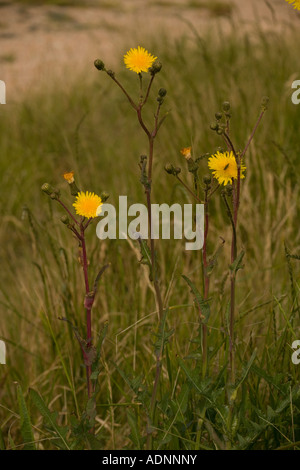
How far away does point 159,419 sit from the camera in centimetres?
131

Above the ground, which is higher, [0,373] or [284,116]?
[284,116]

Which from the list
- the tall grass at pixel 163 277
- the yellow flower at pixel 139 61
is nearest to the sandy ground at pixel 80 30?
the tall grass at pixel 163 277

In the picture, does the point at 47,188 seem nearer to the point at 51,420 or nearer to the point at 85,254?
the point at 85,254

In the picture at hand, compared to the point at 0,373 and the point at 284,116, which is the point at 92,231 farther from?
the point at 284,116

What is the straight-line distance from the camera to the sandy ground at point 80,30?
423cm

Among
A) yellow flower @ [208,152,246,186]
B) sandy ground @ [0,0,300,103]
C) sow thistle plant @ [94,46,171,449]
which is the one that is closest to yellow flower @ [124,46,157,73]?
sow thistle plant @ [94,46,171,449]

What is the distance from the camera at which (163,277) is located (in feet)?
6.50

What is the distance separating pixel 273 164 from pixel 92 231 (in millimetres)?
699

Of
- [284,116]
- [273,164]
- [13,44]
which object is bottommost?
[273,164]

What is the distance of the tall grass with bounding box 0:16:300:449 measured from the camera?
4.09ft

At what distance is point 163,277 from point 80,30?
144 inches

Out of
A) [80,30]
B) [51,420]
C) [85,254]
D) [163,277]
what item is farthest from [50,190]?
[80,30]

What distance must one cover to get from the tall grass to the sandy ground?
1.53ft

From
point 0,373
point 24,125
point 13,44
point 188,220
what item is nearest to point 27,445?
point 0,373
